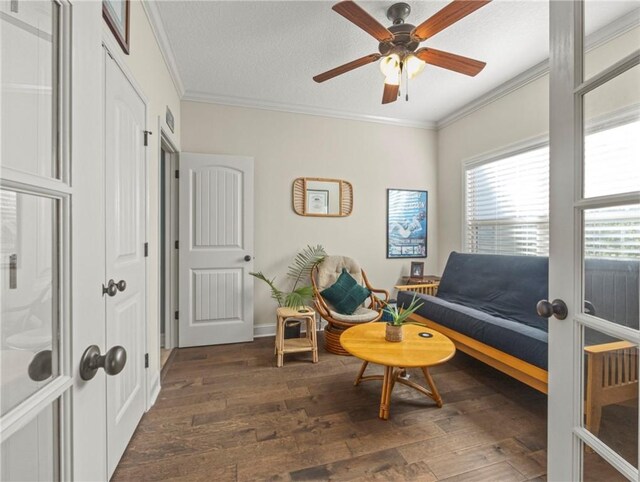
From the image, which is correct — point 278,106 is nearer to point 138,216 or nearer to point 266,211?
point 266,211

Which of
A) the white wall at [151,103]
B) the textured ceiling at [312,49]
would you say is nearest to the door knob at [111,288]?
the white wall at [151,103]

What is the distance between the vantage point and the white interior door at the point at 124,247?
53.4 inches

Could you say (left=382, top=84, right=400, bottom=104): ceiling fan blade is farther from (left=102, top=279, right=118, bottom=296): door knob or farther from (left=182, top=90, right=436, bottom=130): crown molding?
(left=102, top=279, right=118, bottom=296): door knob

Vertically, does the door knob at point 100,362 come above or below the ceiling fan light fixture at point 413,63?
below

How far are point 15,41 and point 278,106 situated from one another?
125 inches

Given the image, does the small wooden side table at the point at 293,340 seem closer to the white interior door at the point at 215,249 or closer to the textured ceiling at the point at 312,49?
the white interior door at the point at 215,249

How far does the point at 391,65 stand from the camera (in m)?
2.04

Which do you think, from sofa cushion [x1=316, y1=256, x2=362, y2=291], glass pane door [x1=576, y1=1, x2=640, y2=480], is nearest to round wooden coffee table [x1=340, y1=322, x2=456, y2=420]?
glass pane door [x1=576, y1=1, x2=640, y2=480]

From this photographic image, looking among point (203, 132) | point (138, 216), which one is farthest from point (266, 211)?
point (138, 216)

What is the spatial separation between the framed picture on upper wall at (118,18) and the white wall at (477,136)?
128 inches

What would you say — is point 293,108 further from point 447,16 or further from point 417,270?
point 417,270

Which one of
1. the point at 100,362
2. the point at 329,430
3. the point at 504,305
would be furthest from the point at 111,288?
the point at 504,305

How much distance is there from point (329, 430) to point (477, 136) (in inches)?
134

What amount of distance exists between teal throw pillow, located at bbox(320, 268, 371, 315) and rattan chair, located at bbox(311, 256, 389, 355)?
0.07m
